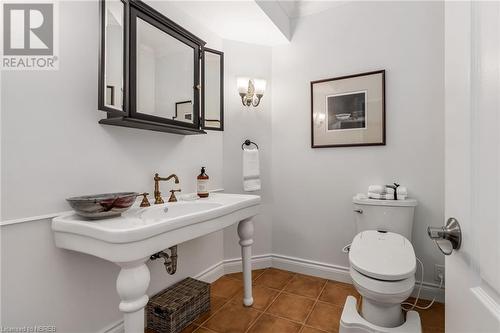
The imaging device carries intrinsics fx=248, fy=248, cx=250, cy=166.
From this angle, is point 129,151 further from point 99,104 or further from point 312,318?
point 312,318

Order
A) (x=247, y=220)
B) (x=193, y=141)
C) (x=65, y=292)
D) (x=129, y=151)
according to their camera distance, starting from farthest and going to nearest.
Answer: (x=193, y=141) → (x=247, y=220) → (x=129, y=151) → (x=65, y=292)

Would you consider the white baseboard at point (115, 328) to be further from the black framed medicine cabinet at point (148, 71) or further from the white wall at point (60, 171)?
the black framed medicine cabinet at point (148, 71)

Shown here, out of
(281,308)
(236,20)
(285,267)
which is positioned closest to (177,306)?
(281,308)

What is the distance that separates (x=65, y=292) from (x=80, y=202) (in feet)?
1.75

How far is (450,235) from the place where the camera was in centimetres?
54

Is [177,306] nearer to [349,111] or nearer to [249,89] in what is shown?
[249,89]

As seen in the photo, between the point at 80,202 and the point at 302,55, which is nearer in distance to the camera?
the point at 80,202

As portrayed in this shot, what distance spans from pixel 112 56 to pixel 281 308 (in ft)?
6.44

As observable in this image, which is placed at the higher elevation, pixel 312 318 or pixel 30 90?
pixel 30 90

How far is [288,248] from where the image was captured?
2445 mm

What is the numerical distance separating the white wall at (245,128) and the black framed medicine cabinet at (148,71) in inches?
17.4

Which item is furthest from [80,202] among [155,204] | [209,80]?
[209,80]

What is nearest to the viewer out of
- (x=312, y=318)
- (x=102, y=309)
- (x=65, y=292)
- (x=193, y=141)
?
(x=65, y=292)

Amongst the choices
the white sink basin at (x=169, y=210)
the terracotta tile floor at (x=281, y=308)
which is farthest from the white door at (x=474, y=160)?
the terracotta tile floor at (x=281, y=308)
